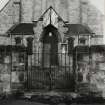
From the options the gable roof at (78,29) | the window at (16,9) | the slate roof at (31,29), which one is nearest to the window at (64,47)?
the slate roof at (31,29)

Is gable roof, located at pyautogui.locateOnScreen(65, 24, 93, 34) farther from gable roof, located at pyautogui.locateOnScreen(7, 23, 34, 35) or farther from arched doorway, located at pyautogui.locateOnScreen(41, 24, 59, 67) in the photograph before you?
gable roof, located at pyautogui.locateOnScreen(7, 23, 34, 35)

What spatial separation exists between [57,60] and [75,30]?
14.2ft

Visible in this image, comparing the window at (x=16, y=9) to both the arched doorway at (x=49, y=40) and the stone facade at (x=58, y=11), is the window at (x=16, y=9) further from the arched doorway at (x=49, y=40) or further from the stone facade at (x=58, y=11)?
the arched doorway at (x=49, y=40)

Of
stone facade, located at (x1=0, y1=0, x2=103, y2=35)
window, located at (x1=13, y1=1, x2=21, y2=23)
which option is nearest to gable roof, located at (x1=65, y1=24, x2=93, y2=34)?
stone facade, located at (x1=0, y1=0, x2=103, y2=35)

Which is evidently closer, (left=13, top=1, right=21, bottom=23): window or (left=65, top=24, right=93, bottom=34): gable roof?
(left=65, top=24, right=93, bottom=34): gable roof

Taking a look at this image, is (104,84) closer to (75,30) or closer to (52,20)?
(52,20)

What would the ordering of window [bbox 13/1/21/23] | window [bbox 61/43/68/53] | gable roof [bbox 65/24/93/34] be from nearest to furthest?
window [bbox 61/43/68/53] → gable roof [bbox 65/24/93/34] → window [bbox 13/1/21/23]

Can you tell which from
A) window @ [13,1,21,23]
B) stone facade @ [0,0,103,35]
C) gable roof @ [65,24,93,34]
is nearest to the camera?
gable roof @ [65,24,93,34]

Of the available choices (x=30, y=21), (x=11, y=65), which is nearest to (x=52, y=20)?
(x=30, y=21)

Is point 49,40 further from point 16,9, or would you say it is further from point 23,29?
point 16,9

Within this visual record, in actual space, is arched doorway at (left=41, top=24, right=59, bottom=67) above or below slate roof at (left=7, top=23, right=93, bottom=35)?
below

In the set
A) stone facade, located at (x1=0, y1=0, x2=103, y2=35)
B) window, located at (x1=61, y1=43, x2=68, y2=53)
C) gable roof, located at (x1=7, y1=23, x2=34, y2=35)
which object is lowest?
window, located at (x1=61, y1=43, x2=68, y2=53)

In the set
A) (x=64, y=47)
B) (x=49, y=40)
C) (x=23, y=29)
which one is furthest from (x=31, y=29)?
(x=64, y=47)

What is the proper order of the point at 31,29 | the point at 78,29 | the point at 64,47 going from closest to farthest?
the point at 64,47
the point at 31,29
the point at 78,29
